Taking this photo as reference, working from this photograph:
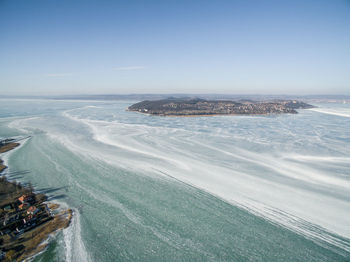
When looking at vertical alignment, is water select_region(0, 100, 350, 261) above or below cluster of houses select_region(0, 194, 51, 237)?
below

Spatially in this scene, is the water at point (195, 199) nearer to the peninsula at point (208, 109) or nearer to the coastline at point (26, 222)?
the coastline at point (26, 222)

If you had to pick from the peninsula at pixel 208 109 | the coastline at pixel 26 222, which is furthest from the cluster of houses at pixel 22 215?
the peninsula at pixel 208 109

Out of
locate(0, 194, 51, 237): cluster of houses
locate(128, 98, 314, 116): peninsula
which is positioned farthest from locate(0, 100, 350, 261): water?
locate(128, 98, 314, 116): peninsula

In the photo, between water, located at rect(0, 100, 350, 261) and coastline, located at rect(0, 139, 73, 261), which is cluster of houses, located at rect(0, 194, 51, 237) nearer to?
coastline, located at rect(0, 139, 73, 261)

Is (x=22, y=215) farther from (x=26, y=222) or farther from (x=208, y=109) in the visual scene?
(x=208, y=109)

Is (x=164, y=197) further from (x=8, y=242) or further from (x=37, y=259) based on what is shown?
(x=8, y=242)

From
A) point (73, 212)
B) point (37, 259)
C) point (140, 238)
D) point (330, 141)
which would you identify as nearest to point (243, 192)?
point (140, 238)
